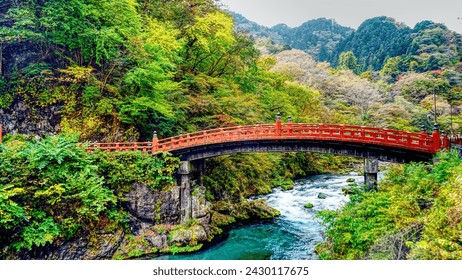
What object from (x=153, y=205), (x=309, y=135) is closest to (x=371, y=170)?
(x=309, y=135)

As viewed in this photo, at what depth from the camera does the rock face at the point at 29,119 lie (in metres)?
16.1

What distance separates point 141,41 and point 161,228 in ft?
32.8

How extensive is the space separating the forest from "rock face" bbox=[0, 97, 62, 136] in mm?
52

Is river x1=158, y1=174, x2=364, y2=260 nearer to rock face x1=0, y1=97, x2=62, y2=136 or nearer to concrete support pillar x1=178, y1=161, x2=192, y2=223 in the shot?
concrete support pillar x1=178, y1=161, x2=192, y2=223

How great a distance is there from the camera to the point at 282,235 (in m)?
16.0

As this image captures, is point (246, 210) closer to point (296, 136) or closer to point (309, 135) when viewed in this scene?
point (296, 136)

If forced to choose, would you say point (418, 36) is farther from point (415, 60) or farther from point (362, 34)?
point (362, 34)

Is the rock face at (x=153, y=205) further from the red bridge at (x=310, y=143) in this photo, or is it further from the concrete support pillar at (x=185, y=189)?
the red bridge at (x=310, y=143)

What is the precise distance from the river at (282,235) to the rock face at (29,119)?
926 centimetres

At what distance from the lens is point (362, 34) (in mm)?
64875

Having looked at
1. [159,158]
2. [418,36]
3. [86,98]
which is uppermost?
[418,36]

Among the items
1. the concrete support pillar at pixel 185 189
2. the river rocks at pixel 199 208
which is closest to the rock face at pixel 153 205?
the concrete support pillar at pixel 185 189

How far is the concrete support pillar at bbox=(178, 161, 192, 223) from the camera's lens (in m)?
15.6

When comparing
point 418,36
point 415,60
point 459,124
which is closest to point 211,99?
point 459,124
